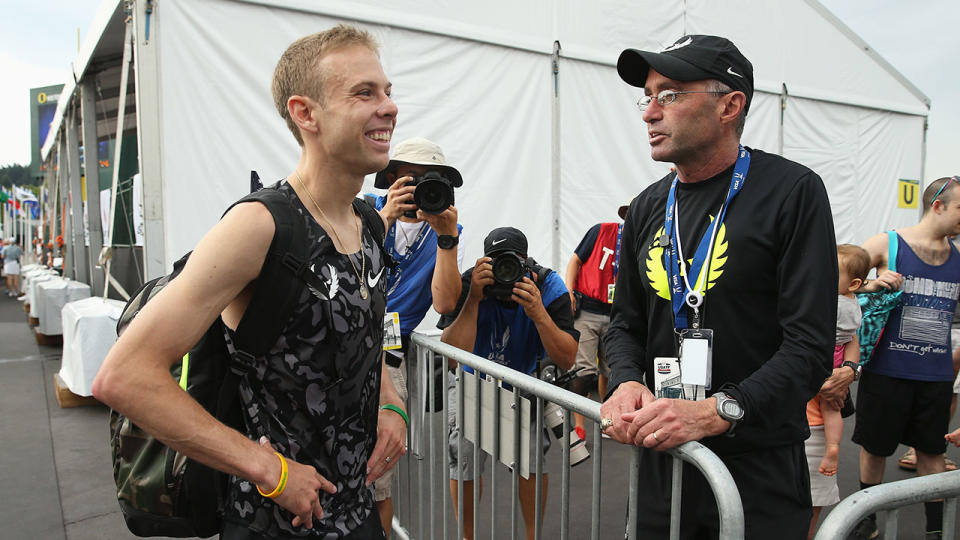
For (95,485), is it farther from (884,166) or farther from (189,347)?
(884,166)

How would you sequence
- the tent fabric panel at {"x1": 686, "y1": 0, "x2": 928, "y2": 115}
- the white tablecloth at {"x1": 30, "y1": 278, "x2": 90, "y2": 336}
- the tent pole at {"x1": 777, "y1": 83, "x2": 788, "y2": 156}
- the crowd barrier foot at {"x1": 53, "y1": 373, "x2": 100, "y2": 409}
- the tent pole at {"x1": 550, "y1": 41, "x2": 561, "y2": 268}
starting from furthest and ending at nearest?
1. the white tablecloth at {"x1": 30, "y1": 278, "x2": 90, "y2": 336}
2. the tent pole at {"x1": 777, "y1": 83, "x2": 788, "y2": 156}
3. the tent fabric panel at {"x1": 686, "y1": 0, "x2": 928, "y2": 115}
4. the tent pole at {"x1": 550, "y1": 41, "x2": 561, "y2": 268}
5. the crowd barrier foot at {"x1": 53, "y1": 373, "x2": 100, "y2": 409}

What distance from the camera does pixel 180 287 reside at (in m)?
1.06

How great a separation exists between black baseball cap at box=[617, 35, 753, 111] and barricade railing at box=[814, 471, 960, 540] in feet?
3.09

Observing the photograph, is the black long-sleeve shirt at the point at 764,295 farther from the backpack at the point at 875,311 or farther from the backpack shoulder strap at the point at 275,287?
the backpack at the point at 875,311

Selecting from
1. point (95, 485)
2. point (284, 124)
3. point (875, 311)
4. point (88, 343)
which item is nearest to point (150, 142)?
point (284, 124)

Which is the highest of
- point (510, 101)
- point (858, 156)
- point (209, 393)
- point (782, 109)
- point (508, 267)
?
point (782, 109)

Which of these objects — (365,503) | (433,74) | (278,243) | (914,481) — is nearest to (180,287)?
(278,243)

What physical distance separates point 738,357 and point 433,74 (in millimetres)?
4813

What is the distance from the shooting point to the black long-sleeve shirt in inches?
54.1

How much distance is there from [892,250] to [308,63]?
130 inches

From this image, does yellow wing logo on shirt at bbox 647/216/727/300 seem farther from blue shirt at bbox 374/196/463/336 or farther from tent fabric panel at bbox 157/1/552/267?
tent fabric panel at bbox 157/1/552/267

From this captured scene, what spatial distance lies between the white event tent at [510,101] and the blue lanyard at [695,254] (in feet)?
13.2

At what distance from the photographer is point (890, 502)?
1082 millimetres

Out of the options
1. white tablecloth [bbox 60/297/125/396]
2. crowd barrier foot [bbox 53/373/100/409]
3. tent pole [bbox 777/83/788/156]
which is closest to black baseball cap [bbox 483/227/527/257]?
white tablecloth [bbox 60/297/125/396]
